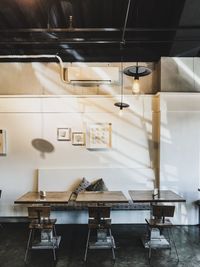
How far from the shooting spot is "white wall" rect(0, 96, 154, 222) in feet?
18.9

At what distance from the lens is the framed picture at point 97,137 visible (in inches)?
226

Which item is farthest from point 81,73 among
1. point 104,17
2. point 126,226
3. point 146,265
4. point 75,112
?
point 146,265

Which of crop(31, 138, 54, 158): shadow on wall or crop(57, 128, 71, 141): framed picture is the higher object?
crop(57, 128, 71, 141): framed picture

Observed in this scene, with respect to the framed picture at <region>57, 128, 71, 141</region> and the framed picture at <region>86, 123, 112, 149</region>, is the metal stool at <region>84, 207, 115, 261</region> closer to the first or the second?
the framed picture at <region>86, 123, 112, 149</region>

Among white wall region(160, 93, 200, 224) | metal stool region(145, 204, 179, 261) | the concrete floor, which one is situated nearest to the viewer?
the concrete floor

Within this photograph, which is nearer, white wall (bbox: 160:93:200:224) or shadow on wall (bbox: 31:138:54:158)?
white wall (bbox: 160:93:200:224)

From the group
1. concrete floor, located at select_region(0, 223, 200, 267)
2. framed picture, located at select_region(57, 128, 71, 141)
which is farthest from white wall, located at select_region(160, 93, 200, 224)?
framed picture, located at select_region(57, 128, 71, 141)

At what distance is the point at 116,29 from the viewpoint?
4324mm

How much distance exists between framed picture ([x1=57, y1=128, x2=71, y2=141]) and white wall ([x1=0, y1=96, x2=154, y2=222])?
0.22ft

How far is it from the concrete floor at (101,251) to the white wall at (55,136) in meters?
1.22

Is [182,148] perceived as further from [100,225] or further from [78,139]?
[100,225]

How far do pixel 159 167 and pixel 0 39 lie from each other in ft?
12.7

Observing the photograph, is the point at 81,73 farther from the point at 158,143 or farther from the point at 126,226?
the point at 126,226

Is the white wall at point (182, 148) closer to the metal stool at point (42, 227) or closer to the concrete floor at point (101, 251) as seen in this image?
the concrete floor at point (101, 251)
